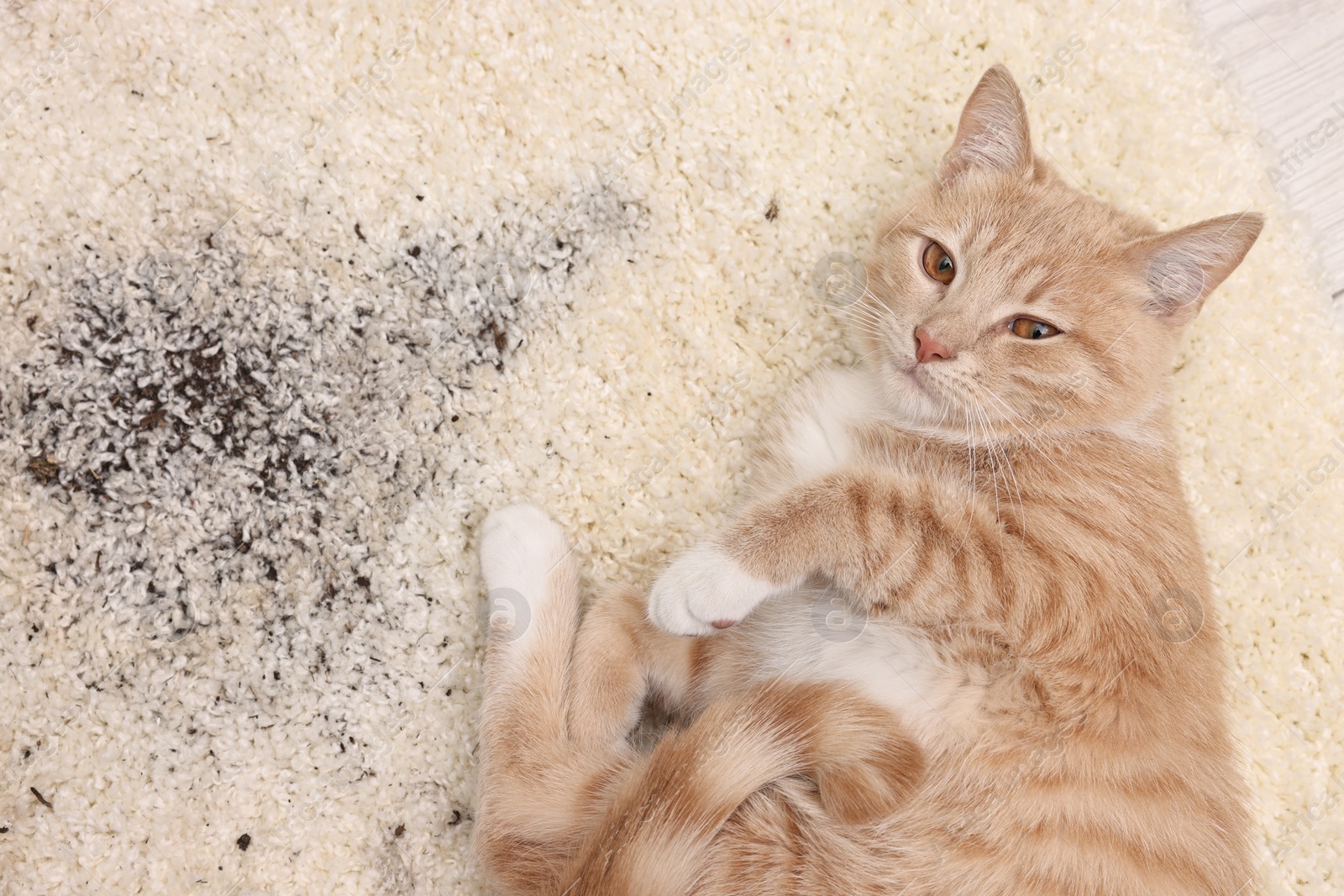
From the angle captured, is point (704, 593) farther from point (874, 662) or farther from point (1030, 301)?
point (1030, 301)

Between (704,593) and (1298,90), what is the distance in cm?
174

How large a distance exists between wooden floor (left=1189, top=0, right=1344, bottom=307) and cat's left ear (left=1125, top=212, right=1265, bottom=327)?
0.66m

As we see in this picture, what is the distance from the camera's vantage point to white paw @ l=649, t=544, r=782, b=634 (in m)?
1.40

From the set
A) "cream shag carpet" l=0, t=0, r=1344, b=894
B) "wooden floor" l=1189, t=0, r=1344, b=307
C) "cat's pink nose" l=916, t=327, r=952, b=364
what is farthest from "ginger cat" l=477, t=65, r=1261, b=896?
"wooden floor" l=1189, t=0, r=1344, b=307

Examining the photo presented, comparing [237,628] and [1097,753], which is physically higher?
[1097,753]

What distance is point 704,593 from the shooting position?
1399 millimetres

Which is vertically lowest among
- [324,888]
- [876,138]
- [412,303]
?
[324,888]

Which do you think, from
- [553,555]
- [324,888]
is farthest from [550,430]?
[324,888]

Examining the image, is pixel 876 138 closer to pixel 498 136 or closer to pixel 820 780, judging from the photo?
pixel 498 136

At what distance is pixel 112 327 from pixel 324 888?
1.02m

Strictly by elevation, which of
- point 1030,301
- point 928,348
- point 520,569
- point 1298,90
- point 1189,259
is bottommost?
point 520,569

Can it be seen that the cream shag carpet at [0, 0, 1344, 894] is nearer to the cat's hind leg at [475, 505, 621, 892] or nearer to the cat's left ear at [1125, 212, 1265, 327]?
the cat's hind leg at [475, 505, 621, 892]

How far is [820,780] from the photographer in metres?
1.34

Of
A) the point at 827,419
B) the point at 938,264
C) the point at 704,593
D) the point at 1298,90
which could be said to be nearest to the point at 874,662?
the point at 704,593
